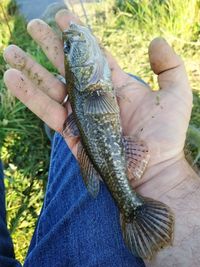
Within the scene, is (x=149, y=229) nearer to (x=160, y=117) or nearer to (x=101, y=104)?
(x=160, y=117)

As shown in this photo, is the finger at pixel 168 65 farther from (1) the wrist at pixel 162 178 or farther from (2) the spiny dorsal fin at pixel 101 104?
(1) the wrist at pixel 162 178

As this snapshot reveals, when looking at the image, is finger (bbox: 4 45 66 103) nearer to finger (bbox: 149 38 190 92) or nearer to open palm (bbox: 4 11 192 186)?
open palm (bbox: 4 11 192 186)

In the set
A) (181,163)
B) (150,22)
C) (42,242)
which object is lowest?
(42,242)

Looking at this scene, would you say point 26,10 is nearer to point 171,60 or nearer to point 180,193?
point 171,60

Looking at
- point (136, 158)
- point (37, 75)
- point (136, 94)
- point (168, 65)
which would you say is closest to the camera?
point (136, 158)

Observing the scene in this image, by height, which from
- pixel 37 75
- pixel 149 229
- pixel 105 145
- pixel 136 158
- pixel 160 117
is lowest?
pixel 149 229

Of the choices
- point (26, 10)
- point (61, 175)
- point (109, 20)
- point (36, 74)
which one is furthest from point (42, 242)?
point (26, 10)

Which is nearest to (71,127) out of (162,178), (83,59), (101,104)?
(101,104)

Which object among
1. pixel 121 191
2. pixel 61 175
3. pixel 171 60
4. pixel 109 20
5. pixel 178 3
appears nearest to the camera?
pixel 121 191
